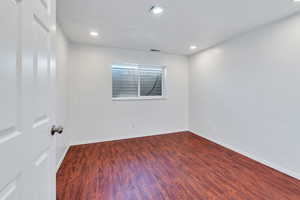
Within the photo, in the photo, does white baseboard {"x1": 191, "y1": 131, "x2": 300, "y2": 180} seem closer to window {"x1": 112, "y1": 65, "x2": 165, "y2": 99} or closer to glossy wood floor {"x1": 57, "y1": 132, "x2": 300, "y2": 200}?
glossy wood floor {"x1": 57, "y1": 132, "x2": 300, "y2": 200}

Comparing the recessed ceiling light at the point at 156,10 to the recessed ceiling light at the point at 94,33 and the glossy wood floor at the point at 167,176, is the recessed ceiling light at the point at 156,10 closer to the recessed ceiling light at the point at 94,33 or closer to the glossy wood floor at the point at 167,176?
the recessed ceiling light at the point at 94,33

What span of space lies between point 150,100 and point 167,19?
7.15 ft

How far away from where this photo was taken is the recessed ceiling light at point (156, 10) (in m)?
1.87

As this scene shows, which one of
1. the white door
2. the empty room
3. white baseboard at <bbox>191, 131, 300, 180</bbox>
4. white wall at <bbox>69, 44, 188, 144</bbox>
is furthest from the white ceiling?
white baseboard at <bbox>191, 131, 300, 180</bbox>

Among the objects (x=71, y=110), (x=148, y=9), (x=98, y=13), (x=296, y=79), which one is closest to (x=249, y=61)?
(x=296, y=79)

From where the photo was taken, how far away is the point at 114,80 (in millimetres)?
3650

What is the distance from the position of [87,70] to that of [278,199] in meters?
3.88

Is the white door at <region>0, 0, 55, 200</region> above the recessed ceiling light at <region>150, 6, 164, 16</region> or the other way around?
the other way around

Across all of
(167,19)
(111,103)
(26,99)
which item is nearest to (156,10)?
(167,19)

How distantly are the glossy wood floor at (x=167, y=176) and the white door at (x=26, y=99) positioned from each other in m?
0.92

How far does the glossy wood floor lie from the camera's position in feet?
5.48

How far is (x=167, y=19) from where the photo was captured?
2.18 m

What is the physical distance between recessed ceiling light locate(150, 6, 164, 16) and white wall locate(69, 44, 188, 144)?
1.77 meters

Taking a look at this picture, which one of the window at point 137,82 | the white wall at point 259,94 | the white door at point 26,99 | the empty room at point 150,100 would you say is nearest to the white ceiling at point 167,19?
the empty room at point 150,100
